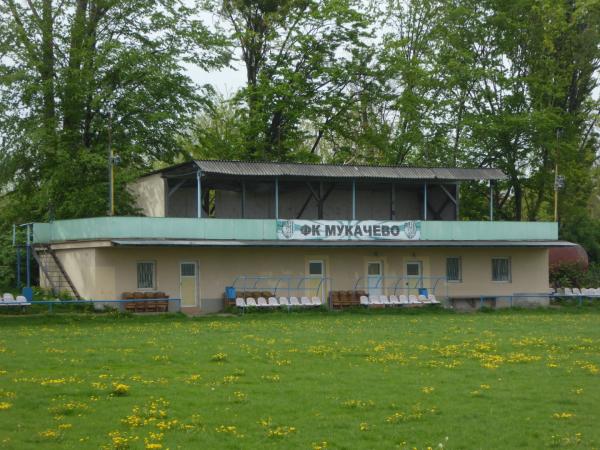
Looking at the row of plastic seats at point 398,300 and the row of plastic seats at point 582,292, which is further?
the row of plastic seats at point 582,292

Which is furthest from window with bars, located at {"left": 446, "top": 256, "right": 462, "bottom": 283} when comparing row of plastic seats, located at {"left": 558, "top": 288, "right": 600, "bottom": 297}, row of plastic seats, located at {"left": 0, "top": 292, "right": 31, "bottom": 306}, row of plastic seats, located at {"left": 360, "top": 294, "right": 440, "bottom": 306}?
row of plastic seats, located at {"left": 0, "top": 292, "right": 31, "bottom": 306}

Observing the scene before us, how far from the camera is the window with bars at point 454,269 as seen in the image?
4588 centimetres

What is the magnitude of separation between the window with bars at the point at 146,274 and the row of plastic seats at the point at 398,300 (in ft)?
29.8

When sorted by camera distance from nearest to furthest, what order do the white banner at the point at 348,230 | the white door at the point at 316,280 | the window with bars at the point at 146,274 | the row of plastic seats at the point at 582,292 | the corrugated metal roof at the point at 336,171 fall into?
the window with bars at the point at 146,274 < the corrugated metal roof at the point at 336,171 < the white banner at the point at 348,230 < the white door at the point at 316,280 < the row of plastic seats at the point at 582,292

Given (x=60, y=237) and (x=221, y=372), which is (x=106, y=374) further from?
(x=60, y=237)

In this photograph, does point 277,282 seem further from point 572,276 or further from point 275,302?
point 572,276

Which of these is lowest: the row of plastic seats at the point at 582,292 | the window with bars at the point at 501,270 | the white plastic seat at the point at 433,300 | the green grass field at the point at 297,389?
the green grass field at the point at 297,389

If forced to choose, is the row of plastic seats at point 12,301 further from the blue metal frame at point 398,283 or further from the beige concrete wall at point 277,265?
the blue metal frame at point 398,283

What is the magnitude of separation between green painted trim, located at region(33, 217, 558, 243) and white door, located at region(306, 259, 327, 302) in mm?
3247

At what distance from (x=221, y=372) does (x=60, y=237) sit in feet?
73.3

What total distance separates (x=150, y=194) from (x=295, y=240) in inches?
331

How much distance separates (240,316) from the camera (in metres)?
37.2

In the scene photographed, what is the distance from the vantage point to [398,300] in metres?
42.3

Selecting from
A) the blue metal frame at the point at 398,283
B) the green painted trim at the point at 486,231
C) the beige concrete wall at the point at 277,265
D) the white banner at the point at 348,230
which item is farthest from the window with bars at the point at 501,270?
the white banner at the point at 348,230
